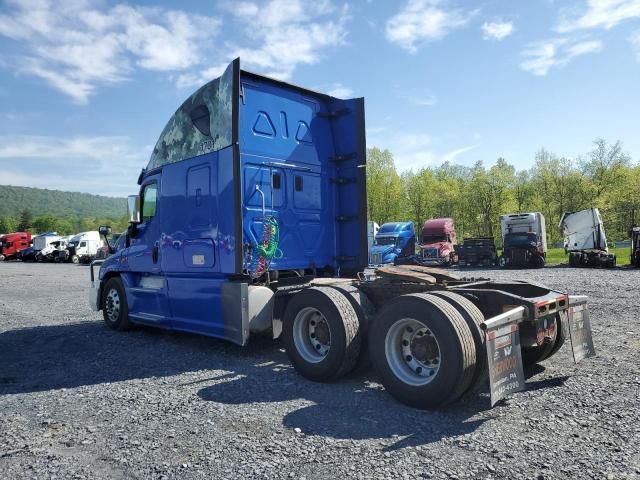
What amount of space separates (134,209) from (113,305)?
2041 millimetres

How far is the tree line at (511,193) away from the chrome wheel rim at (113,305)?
45.5 metres

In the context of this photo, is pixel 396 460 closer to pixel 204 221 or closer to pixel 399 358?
pixel 399 358

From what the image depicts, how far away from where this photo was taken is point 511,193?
173 feet

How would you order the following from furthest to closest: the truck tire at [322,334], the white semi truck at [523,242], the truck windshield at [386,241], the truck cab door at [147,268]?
the truck windshield at [386,241] < the white semi truck at [523,242] < the truck cab door at [147,268] < the truck tire at [322,334]

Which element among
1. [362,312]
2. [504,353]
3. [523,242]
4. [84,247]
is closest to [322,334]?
[362,312]

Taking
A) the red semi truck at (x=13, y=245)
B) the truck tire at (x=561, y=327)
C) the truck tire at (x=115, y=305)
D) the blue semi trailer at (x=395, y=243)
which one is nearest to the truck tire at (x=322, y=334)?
the truck tire at (x=561, y=327)

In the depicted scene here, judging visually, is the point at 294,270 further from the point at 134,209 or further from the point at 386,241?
the point at 386,241

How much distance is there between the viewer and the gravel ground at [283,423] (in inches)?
132

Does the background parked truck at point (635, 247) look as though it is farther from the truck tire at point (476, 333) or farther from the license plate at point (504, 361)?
the truck tire at point (476, 333)

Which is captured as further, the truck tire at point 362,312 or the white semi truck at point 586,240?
the white semi truck at point 586,240

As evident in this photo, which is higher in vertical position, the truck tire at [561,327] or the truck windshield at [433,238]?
the truck windshield at [433,238]

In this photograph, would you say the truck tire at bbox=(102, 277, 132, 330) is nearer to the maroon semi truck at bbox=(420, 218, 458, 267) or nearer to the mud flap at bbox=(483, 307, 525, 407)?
the mud flap at bbox=(483, 307, 525, 407)

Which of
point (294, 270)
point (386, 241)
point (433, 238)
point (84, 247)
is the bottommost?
point (294, 270)

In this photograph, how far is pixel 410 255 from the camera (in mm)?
30359
